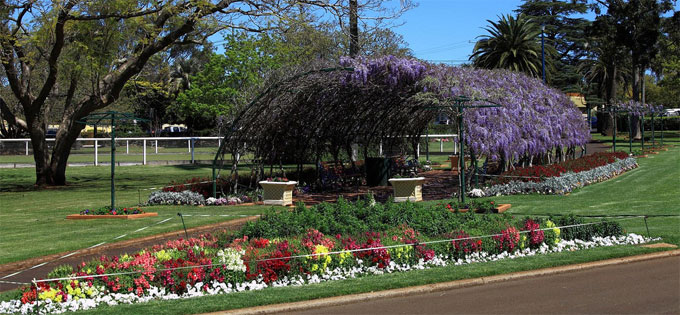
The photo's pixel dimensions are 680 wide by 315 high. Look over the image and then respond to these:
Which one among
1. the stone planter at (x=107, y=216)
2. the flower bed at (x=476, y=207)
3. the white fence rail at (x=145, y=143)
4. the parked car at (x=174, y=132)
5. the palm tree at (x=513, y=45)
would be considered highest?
the palm tree at (x=513, y=45)

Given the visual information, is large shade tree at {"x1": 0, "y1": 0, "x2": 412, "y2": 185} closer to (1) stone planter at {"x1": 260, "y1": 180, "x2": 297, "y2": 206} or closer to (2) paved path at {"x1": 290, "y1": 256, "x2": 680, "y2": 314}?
(1) stone planter at {"x1": 260, "y1": 180, "x2": 297, "y2": 206}

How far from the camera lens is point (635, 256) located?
10.2m

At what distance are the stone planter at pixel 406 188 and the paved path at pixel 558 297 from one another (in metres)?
10.7

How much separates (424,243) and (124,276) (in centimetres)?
434

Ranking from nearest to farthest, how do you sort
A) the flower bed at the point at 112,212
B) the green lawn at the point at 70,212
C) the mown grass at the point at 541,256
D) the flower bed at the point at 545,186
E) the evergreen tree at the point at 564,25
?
1. the mown grass at the point at 541,256
2. the green lawn at the point at 70,212
3. the flower bed at the point at 112,212
4. the flower bed at the point at 545,186
5. the evergreen tree at the point at 564,25

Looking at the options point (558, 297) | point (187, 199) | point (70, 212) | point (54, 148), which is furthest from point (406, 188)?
point (54, 148)

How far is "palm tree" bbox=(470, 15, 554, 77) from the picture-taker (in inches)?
1773

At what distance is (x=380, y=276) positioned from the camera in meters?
9.34

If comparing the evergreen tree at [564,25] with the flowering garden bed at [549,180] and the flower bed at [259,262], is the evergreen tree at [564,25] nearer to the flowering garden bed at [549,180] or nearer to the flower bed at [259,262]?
the flowering garden bed at [549,180]

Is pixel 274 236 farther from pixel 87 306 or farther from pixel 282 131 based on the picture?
pixel 282 131

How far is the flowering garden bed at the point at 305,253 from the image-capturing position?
27.4ft

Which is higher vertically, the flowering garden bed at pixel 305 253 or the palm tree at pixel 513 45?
the palm tree at pixel 513 45

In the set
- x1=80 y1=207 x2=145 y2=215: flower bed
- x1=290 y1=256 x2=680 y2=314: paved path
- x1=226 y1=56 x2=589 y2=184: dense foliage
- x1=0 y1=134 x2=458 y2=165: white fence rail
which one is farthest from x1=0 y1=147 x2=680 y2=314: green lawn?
x1=0 y1=134 x2=458 y2=165: white fence rail

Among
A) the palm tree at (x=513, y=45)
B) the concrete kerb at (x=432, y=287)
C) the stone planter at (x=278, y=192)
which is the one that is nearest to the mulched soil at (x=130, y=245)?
the stone planter at (x=278, y=192)
